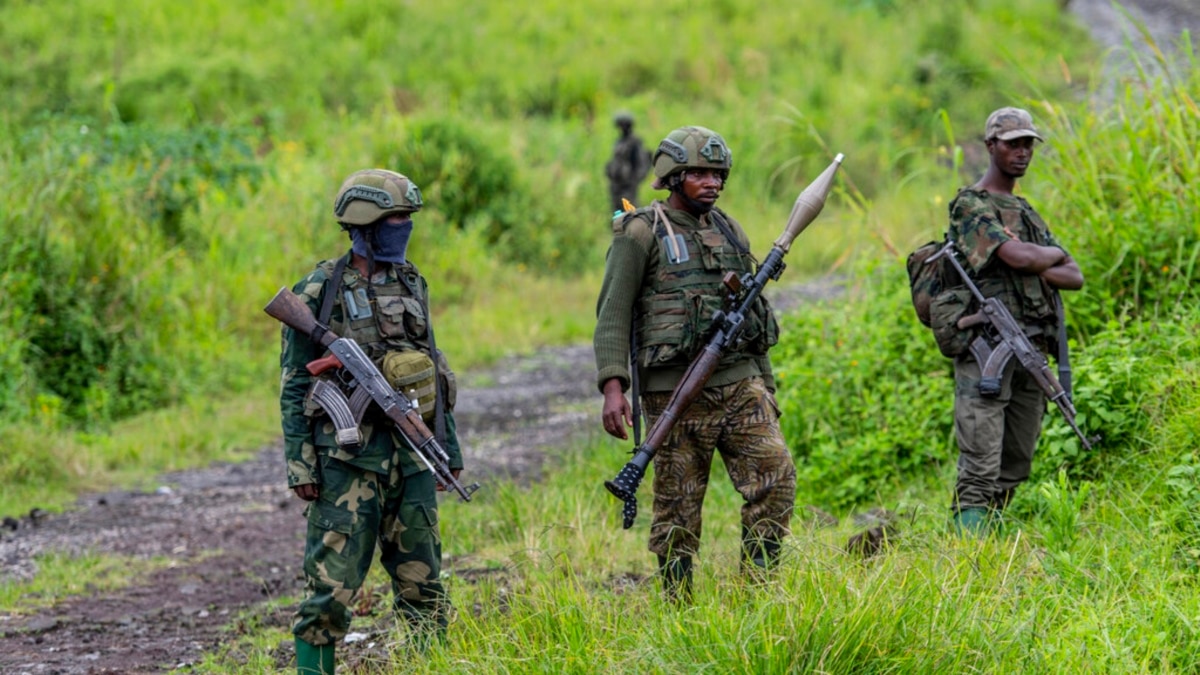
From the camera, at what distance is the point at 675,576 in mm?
4375

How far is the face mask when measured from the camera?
4090 millimetres

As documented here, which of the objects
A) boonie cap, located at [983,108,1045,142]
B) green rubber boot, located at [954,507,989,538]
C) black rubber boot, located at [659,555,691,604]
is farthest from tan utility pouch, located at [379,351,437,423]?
boonie cap, located at [983,108,1045,142]

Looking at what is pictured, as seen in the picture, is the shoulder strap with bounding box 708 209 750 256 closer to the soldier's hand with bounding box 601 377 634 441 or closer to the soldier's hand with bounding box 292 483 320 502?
the soldier's hand with bounding box 601 377 634 441

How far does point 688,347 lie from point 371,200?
1.11 m

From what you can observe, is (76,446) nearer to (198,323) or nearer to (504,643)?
(198,323)

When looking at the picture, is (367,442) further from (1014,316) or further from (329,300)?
(1014,316)

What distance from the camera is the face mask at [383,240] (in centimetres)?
409

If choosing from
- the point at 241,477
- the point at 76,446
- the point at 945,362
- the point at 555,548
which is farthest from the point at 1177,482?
the point at 76,446

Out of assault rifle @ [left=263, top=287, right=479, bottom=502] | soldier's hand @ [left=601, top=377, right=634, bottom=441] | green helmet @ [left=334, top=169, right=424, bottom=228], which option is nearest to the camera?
assault rifle @ [left=263, top=287, right=479, bottom=502]

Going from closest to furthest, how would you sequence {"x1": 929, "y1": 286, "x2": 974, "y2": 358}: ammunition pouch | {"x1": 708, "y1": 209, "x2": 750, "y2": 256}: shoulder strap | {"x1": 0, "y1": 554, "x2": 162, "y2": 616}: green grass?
{"x1": 708, "y1": 209, "x2": 750, "y2": 256}: shoulder strap < {"x1": 929, "y1": 286, "x2": 974, "y2": 358}: ammunition pouch < {"x1": 0, "y1": 554, "x2": 162, "y2": 616}: green grass

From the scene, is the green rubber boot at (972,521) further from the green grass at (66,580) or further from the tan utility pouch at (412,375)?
the green grass at (66,580)

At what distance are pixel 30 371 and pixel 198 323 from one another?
173cm

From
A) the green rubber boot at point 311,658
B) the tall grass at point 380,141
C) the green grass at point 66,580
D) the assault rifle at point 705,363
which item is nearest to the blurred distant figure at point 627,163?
the tall grass at point 380,141

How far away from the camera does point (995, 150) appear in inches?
193
